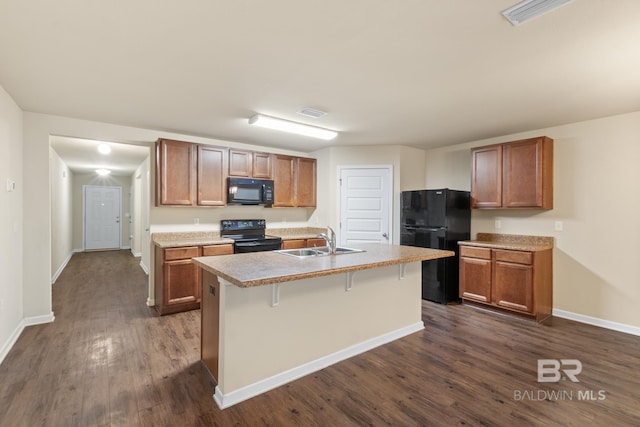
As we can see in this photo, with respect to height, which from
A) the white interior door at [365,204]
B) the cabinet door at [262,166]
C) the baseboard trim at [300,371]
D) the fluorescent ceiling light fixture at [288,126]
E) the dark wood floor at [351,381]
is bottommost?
the dark wood floor at [351,381]

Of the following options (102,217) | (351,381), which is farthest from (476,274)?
(102,217)

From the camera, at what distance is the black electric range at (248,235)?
14.3 ft

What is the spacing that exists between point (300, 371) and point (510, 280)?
2880 mm

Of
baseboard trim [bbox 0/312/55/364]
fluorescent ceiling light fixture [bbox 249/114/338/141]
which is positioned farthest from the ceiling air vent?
baseboard trim [bbox 0/312/55/364]

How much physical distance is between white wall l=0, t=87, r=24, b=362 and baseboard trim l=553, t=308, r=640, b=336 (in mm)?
5892

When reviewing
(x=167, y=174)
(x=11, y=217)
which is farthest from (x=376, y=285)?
(x=11, y=217)

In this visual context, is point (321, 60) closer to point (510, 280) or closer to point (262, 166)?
point (262, 166)

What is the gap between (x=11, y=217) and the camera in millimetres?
3092

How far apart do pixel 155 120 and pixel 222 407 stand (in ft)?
10.5

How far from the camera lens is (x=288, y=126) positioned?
3.77 metres

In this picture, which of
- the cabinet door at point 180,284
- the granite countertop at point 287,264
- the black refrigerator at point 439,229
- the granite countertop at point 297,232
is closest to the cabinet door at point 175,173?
the cabinet door at point 180,284

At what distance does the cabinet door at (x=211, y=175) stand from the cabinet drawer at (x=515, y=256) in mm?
3786

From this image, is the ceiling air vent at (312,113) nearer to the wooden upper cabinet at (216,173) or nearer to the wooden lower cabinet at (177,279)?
the wooden upper cabinet at (216,173)

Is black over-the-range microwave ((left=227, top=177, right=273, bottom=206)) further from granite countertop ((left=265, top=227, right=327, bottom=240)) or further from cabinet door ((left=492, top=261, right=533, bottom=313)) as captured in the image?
cabinet door ((left=492, top=261, right=533, bottom=313))
